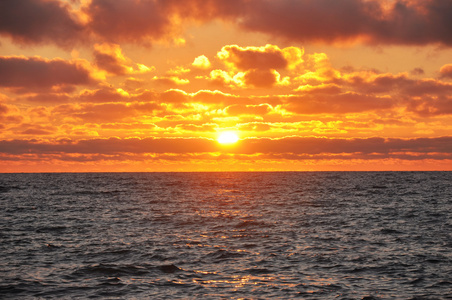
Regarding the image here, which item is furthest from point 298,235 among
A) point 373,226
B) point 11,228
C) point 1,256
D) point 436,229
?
point 11,228

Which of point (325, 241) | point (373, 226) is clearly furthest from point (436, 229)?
point (325, 241)

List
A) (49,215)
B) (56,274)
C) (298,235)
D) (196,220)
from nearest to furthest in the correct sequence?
(56,274)
(298,235)
(196,220)
(49,215)

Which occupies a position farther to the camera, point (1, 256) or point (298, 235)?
point (298, 235)

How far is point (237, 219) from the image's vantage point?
49.8 meters

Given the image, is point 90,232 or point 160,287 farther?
Answer: point 90,232

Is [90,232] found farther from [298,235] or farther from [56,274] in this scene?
[298,235]

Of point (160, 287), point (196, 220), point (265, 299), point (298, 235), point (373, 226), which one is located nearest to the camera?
point (265, 299)

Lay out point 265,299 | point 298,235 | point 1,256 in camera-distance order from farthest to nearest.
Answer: point 298,235 → point 1,256 → point 265,299

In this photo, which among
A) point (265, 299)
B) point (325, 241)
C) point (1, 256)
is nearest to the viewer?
point (265, 299)

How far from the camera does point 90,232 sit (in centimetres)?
4109

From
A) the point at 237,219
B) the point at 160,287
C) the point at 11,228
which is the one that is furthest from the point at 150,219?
the point at 160,287

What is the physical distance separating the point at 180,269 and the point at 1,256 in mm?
13076

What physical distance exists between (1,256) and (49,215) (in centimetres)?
2617

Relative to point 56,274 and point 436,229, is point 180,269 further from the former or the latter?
point 436,229
